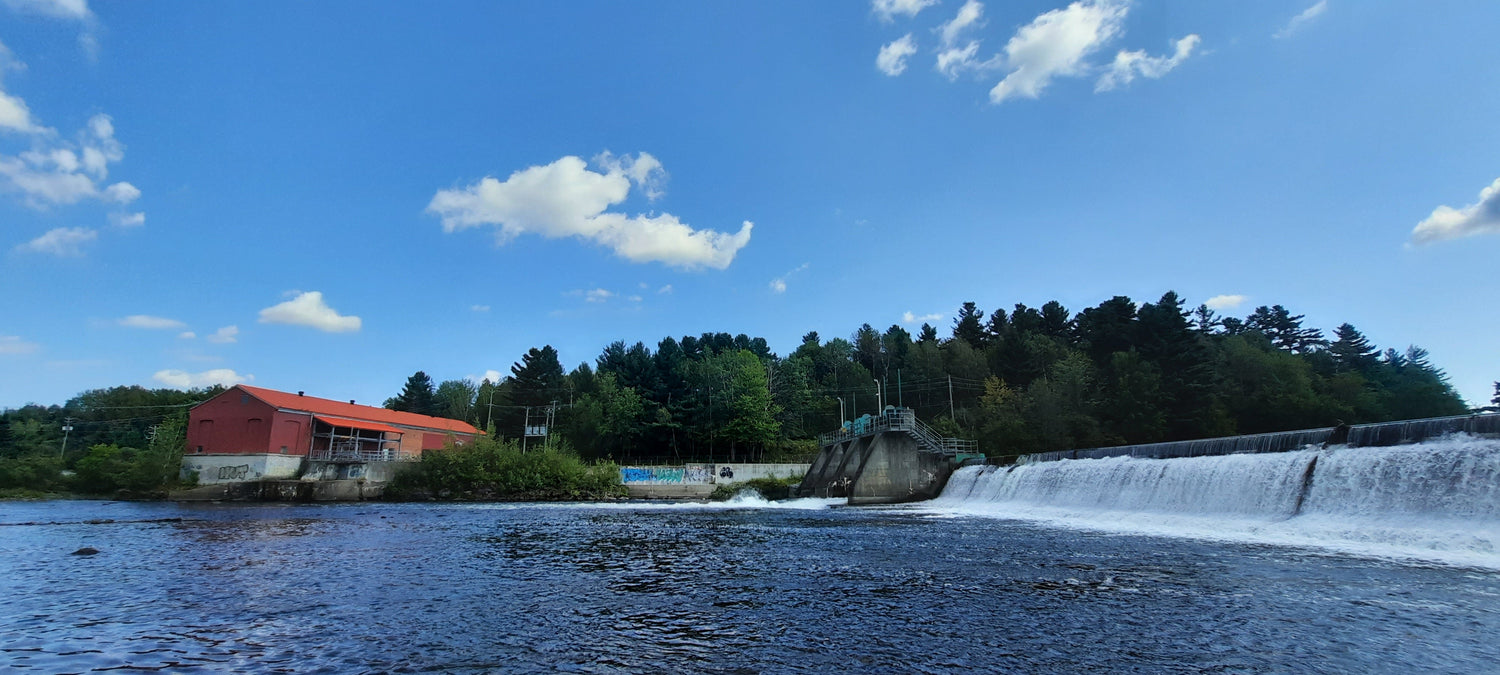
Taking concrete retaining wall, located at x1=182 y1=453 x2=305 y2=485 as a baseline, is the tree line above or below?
above

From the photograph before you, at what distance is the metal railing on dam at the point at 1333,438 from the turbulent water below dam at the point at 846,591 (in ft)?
4.67

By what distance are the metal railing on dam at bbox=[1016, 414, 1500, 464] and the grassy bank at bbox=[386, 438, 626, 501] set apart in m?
37.3

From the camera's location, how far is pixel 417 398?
101438 mm

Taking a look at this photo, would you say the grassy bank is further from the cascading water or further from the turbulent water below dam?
the cascading water

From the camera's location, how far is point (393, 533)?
883 inches

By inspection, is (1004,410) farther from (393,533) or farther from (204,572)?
(204,572)

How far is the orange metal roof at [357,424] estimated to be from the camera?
191ft

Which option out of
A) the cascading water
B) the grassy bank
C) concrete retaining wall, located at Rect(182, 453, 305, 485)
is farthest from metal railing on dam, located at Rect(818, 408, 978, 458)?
concrete retaining wall, located at Rect(182, 453, 305, 485)

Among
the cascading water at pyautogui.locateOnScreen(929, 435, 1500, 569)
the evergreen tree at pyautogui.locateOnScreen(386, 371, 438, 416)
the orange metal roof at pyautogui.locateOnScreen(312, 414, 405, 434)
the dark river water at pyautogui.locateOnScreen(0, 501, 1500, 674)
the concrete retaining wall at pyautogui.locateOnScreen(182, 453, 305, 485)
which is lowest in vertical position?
the dark river water at pyautogui.locateOnScreen(0, 501, 1500, 674)

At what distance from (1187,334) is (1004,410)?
52.0 ft

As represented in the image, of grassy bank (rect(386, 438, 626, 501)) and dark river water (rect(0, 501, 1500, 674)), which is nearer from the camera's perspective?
dark river water (rect(0, 501, 1500, 674))

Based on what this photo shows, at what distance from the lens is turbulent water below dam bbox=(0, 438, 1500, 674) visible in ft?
24.3

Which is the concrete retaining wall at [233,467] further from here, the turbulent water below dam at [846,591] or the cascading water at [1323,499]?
the cascading water at [1323,499]

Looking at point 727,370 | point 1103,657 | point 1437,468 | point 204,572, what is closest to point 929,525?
point 1437,468
